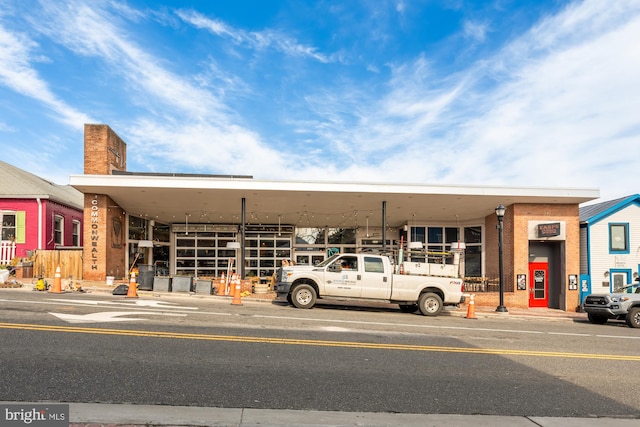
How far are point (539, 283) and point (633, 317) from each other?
23.6 ft

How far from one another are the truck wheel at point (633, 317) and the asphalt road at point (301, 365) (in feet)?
17.6

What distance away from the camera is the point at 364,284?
16.2 meters

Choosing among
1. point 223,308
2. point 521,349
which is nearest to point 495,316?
point 521,349

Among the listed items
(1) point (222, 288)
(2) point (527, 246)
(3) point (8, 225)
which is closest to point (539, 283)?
(2) point (527, 246)

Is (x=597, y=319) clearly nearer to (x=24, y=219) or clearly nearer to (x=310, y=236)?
(x=310, y=236)

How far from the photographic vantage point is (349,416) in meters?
5.43

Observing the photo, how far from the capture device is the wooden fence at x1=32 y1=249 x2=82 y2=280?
21.0 metres

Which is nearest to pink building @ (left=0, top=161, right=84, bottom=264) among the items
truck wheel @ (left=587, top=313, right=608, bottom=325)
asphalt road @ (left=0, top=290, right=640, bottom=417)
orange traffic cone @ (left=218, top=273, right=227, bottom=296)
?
orange traffic cone @ (left=218, top=273, right=227, bottom=296)

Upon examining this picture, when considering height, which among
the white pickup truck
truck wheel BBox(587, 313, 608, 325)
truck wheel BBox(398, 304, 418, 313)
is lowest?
truck wheel BBox(587, 313, 608, 325)

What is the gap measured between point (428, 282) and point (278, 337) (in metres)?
7.97

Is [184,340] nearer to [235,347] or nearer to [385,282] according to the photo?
[235,347]

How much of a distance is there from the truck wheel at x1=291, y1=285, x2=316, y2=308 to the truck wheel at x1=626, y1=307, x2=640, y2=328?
11.5 meters

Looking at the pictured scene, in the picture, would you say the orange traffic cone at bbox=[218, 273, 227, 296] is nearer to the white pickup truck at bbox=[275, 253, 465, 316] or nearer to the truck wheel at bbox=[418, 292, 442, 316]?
the white pickup truck at bbox=[275, 253, 465, 316]

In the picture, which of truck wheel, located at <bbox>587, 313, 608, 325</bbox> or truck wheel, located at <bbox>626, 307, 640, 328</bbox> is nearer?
truck wheel, located at <bbox>626, 307, 640, 328</bbox>
